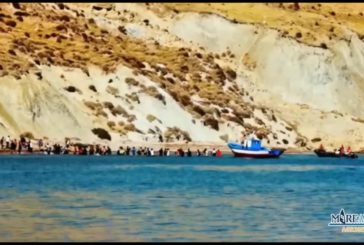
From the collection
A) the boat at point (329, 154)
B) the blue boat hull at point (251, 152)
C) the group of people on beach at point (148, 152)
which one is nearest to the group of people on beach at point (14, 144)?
the group of people on beach at point (148, 152)

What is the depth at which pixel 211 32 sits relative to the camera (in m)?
126

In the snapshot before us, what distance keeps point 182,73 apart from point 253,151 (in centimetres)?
1833

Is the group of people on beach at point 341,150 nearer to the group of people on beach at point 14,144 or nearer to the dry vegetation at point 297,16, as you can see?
the dry vegetation at point 297,16

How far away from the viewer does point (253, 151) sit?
303 feet

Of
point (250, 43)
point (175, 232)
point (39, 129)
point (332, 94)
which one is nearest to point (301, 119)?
point (332, 94)

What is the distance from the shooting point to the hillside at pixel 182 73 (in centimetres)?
8625

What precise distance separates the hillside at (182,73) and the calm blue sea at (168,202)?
652 inches

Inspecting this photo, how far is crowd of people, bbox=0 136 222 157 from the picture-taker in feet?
255

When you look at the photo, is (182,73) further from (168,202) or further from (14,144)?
(168,202)

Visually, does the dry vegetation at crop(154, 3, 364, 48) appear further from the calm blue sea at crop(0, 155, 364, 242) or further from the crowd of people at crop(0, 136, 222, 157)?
the calm blue sea at crop(0, 155, 364, 242)

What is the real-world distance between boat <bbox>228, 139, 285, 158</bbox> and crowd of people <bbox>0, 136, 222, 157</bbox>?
2037 millimetres

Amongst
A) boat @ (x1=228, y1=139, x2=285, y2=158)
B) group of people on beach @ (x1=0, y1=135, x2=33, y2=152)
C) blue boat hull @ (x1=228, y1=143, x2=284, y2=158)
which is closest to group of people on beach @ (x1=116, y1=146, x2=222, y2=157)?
blue boat hull @ (x1=228, y1=143, x2=284, y2=158)

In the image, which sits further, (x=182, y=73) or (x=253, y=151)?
(x=182, y=73)

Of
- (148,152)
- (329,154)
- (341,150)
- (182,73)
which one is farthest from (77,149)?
(341,150)
